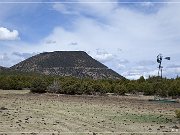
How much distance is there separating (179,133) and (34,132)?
5.85 m

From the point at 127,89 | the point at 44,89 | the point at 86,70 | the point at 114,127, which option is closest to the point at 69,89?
the point at 44,89

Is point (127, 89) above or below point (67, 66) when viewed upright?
below

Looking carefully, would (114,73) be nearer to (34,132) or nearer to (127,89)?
(127,89)

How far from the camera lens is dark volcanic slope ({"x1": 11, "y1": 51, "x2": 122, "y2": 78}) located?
12369cm

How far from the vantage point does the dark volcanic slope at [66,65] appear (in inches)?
4870

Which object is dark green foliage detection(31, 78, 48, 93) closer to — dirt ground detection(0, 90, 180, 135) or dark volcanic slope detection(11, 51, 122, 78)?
dirt ground detection(0, 90, 180, 135)

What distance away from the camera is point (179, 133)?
55.9 feet

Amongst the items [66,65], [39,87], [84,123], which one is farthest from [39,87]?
[66,65]

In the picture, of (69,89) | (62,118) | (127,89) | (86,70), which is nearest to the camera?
(62,118)

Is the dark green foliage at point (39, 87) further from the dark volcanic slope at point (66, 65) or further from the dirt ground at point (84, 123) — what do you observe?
the dark volcanic slope at point (66, 65)

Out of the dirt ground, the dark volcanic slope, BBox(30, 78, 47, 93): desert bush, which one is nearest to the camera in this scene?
the dirt ground

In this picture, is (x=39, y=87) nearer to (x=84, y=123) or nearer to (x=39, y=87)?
(x=39, y=87)

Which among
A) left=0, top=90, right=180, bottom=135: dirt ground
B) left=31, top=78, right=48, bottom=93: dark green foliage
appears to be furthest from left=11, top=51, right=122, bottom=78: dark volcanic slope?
left=0, top=90, right=180, bottom=135: dirt ground

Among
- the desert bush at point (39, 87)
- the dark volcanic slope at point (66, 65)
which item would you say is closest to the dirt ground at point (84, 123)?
the desert bush at point (39, 87)
